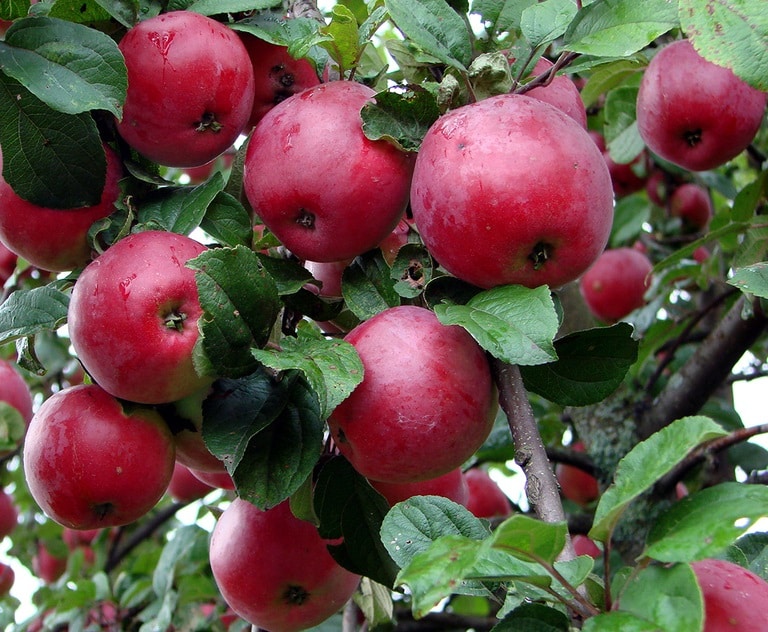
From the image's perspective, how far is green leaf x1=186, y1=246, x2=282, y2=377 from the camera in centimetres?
88

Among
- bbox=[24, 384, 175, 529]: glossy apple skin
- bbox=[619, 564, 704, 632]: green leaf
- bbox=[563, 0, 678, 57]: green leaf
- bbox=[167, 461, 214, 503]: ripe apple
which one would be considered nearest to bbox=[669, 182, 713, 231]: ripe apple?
bbox=[167, 461, 214, 503]: ripe apple

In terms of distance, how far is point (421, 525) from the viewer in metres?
0.83

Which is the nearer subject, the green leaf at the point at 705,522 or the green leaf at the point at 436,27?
the green leaf at the point at 705,522

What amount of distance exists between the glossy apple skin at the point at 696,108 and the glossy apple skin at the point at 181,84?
72 cm

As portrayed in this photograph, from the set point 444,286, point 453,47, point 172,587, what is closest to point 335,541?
point 444,286

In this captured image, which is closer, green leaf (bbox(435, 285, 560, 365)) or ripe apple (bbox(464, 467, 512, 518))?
green leaf (bbox(435, 285, 560, 365))

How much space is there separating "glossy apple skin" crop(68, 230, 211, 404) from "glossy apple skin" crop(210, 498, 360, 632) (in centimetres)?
25

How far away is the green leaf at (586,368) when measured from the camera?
3.20ft

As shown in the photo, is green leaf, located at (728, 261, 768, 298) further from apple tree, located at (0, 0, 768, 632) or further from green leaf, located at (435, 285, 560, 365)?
green leaf, located at (435, 285, 560, 365)

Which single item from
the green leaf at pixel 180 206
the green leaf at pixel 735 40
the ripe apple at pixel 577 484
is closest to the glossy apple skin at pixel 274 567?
the green leaf at pixel 180 206

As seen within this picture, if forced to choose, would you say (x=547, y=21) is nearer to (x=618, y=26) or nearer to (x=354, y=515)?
(x=618, y=26)

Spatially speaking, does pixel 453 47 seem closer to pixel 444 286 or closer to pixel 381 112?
pixel 381 112

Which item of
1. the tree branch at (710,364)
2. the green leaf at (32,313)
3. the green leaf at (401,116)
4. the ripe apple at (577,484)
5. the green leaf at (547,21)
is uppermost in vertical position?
the green leaf at (547,21)

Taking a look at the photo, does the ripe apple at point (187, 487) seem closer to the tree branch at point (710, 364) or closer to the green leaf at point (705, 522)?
the tree branch at point (710, 364)
